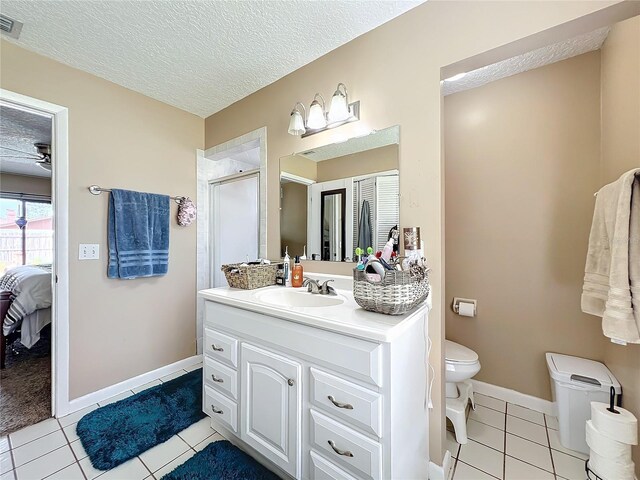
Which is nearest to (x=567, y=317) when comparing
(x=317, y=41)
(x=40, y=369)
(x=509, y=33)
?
A: (x=509, y=33)

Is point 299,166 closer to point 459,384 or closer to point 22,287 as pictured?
point 459,384

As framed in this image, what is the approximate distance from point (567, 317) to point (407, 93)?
179cm

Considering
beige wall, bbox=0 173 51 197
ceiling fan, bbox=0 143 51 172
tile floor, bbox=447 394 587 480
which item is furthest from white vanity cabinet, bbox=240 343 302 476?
beige wall, bbox=0 173 51 197

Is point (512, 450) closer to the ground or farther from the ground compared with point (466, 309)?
closer to the ground

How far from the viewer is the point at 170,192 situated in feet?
7.64

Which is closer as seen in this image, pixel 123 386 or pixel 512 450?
pixel 512 450

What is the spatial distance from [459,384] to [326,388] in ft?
4.11

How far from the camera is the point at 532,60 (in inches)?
67.3

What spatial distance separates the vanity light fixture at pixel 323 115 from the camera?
4.99 ft

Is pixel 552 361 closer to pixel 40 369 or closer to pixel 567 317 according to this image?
pixel 567 317

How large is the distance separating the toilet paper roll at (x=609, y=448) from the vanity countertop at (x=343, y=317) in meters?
0.98

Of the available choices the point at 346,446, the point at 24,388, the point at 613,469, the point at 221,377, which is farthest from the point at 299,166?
the point at 24,388

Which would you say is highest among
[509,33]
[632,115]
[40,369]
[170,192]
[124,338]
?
[509,33]

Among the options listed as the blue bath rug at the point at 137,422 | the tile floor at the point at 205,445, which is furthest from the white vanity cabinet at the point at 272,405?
the blue bath rug at the point at 137,422
